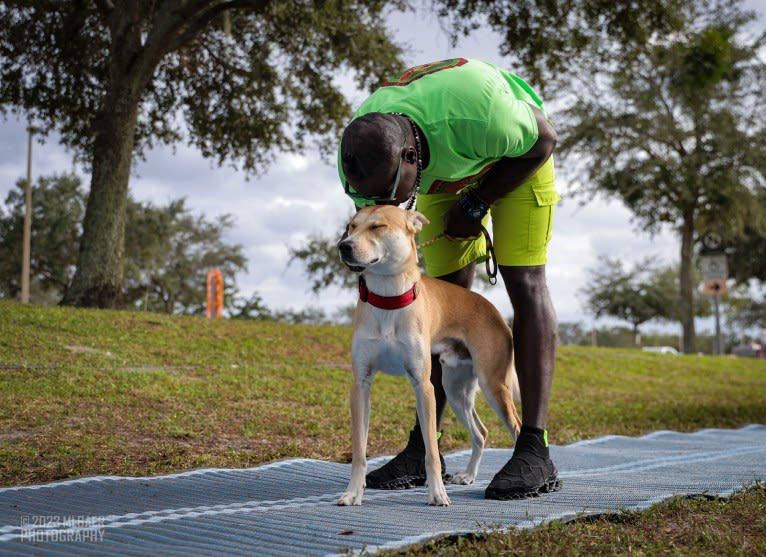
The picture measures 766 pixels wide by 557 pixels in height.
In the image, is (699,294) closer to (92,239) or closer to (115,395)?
(92,239)

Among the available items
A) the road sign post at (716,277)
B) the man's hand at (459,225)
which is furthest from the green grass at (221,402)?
the road sign post at (716,277)

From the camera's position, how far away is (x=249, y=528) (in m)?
3.12

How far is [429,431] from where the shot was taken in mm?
3555

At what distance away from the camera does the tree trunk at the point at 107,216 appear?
12875mm

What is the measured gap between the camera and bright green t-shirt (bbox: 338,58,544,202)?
3590 millimetres

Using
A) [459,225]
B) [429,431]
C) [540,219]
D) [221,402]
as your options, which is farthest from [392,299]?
[221,402]

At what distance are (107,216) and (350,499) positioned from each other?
34.8ft

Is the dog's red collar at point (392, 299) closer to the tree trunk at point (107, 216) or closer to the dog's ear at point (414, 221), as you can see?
the dog's ear at point (414, 221)

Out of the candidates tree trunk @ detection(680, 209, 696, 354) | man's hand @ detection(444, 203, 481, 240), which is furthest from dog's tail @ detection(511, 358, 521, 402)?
tree trunk @ detection(680, 209, 696, 354)

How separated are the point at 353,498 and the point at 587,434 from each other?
495 cm

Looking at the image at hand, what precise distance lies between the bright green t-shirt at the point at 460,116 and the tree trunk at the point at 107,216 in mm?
10103

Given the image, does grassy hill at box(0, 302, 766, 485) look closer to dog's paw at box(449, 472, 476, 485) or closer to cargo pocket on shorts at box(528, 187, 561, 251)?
dog's paw at box(449, 472, 476, 485)

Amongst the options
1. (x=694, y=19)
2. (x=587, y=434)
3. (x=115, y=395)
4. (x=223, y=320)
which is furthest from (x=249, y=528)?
(x=694, y=19)

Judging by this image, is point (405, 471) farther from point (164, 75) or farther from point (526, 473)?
point (164, 75)
